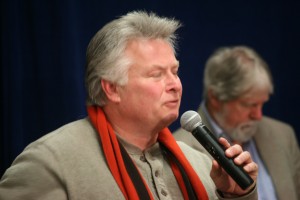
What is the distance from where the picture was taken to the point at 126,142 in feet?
6.58

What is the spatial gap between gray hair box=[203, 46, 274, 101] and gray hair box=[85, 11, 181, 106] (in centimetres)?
132

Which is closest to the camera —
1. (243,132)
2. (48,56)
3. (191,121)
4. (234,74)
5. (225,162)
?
(225,162)

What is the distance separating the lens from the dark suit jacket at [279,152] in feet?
10.2

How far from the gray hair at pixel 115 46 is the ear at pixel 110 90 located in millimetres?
22

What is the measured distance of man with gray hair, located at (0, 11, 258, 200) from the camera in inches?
71.1

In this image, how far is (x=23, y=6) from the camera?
2.58 meters

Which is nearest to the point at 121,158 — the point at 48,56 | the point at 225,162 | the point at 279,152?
the point at 225,162

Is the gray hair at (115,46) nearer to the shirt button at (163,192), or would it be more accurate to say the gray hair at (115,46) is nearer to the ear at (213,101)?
the shirt button at (163,192)

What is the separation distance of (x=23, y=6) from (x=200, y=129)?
1.25m

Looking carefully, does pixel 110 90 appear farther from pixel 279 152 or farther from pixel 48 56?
pixel 279 152

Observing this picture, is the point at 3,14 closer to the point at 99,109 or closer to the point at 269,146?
the point at 99,109

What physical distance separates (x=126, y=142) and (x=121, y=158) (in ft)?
0.42

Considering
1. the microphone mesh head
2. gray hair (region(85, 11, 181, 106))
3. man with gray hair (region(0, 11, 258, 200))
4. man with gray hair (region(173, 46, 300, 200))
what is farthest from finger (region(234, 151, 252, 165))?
man with gray hair (region(173, 46, 300, 200))

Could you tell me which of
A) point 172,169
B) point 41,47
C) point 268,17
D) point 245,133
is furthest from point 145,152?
point 268,17
